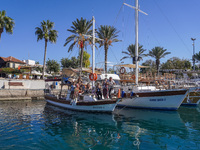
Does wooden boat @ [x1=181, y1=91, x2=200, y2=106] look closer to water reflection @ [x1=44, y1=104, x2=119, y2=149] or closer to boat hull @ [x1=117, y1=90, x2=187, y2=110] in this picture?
boat hull @ [x1=117, y1=90, x2=187, y2=110]

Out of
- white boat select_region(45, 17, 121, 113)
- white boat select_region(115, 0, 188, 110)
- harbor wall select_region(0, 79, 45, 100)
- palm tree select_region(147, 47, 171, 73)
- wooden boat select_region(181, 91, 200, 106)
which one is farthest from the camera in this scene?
palm tree select_region(147, 47, 171, 73)

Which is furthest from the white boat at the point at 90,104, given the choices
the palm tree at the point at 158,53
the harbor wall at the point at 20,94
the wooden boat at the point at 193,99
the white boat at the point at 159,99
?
the palm tree at the point at 158,53

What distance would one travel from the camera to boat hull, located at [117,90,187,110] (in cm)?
1547

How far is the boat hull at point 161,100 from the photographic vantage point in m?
15.5

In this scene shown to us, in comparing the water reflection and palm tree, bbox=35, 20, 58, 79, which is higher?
palm tree, bbox=35, 20, 58, 79

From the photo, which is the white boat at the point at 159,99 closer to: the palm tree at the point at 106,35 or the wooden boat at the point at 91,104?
the wooden boat at the point at 91,104

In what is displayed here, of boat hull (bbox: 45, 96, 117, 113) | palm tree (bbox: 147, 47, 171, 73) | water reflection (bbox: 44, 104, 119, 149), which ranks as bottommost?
water reflection (bbox: 44, 104, 119, 149)

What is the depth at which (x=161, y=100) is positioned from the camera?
16.1 m

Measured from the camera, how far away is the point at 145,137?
27.8 ft

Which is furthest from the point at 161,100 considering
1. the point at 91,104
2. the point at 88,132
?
the point at 88,132

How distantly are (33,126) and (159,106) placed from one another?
1173 centimetres

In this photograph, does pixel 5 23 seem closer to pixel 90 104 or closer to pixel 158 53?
pixel 90 104

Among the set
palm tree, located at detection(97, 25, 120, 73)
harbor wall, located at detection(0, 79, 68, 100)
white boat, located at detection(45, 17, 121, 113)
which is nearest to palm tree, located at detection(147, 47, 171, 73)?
palm tree, located at detection(97, 25, 120, 73)

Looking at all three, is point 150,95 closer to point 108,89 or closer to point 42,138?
point 108,89
